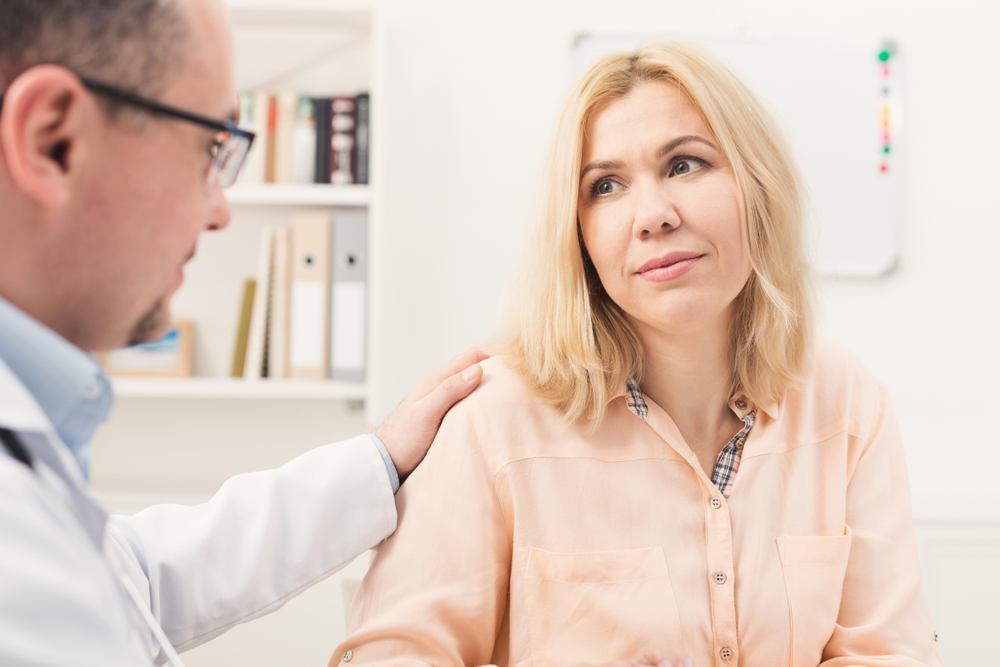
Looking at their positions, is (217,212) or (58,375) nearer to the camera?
(58,375)

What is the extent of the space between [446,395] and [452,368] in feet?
0.25

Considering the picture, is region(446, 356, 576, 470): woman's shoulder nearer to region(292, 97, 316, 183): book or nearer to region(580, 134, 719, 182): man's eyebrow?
region(580, 134, 719, 182): man's eyebrow

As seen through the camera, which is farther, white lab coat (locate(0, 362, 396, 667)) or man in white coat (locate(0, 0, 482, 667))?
white lab coat (locate(0, 362, 396, 667))

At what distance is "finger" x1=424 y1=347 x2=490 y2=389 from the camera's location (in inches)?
44.8

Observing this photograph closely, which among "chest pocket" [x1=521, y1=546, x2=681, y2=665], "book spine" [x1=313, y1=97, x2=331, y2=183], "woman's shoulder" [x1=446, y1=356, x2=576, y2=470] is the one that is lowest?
"chest pocket" [x1=521, y1=546, x2=681, y2=665]

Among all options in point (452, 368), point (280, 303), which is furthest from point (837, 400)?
point (280, 303)

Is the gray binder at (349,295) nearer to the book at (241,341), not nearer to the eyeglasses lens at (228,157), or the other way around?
the book at (241,341)

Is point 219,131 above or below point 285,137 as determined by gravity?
below

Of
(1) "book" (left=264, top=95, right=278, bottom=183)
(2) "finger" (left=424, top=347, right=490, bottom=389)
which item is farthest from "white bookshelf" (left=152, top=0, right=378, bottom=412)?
(2) "finger" (left=424, top=347, right=490, bottom=389)

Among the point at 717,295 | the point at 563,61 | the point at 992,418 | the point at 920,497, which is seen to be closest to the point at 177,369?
the point at 563,61

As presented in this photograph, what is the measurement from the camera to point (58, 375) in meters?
0.53

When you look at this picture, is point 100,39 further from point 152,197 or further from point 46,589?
point 46,589

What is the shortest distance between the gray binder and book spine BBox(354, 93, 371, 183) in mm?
137

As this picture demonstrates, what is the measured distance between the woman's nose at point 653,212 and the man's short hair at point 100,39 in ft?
2.07
